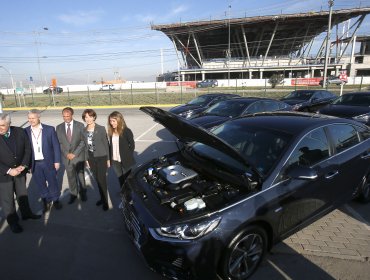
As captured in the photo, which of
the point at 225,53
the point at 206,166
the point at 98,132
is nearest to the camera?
the point at 206,166

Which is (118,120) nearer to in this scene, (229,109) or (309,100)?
(229,109)

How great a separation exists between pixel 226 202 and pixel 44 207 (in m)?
3.35

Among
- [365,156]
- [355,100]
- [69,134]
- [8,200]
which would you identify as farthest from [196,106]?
[8,200]

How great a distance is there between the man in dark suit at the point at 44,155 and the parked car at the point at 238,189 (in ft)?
5.19

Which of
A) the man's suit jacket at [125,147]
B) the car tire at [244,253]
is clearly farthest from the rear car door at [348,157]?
the man's suit jacket at [125,147]

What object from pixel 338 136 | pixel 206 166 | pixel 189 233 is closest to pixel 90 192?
pixel 206 166

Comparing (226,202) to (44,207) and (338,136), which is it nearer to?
(338,136)

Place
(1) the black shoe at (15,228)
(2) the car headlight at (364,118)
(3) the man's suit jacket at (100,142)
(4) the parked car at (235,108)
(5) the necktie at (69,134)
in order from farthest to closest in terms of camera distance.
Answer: (2) the car headlight at (364,118), (4) the parked car at (235,108), (5) the necktie at (69,134), (3) the man's suit jacket at (100,142), (1) the black shoe at (15,228)

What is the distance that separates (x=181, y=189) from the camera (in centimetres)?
291

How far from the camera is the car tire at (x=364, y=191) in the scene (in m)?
4.04

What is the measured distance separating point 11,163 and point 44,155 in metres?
0.51

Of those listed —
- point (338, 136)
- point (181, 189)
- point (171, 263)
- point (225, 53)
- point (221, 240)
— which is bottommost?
point (171, 263)

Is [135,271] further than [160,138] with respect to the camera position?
No

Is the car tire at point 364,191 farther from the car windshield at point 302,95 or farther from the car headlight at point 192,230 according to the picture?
the car windshield at point 302,95
